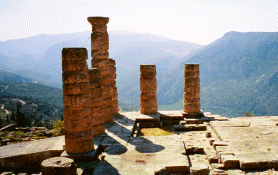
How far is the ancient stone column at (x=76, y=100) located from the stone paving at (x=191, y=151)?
2.85ft

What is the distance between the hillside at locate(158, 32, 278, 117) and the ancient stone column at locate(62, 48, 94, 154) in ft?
244

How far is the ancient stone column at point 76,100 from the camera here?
334 inches

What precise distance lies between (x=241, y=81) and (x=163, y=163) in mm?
111543

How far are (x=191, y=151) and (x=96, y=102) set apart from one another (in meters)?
4.64

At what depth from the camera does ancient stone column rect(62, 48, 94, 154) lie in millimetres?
8477

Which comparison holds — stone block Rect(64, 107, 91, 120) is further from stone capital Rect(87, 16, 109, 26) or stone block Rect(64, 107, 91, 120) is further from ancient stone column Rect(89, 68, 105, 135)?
stone capital Rect(87, 16, 109, 26)

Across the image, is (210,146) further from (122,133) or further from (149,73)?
(149,73)

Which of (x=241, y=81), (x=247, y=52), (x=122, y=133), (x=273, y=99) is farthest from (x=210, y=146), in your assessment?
(x=247, y=52)

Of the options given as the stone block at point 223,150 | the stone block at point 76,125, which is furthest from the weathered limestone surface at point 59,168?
the stone block at point 223,150

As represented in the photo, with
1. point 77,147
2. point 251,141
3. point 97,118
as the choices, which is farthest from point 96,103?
point 251,141

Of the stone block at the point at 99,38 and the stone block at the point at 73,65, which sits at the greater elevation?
the stone block at the point at 99,38

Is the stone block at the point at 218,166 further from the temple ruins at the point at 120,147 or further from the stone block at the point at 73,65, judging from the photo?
the stone block at the point at 73,65

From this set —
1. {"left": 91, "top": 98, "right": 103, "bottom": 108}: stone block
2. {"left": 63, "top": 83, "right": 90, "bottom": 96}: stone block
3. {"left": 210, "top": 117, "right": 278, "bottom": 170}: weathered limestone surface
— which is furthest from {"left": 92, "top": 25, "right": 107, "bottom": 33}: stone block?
{"left": 210, "top": 117, "right": 278, "bottom": 170}: weathered limestone surface

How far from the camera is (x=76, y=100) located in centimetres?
857
